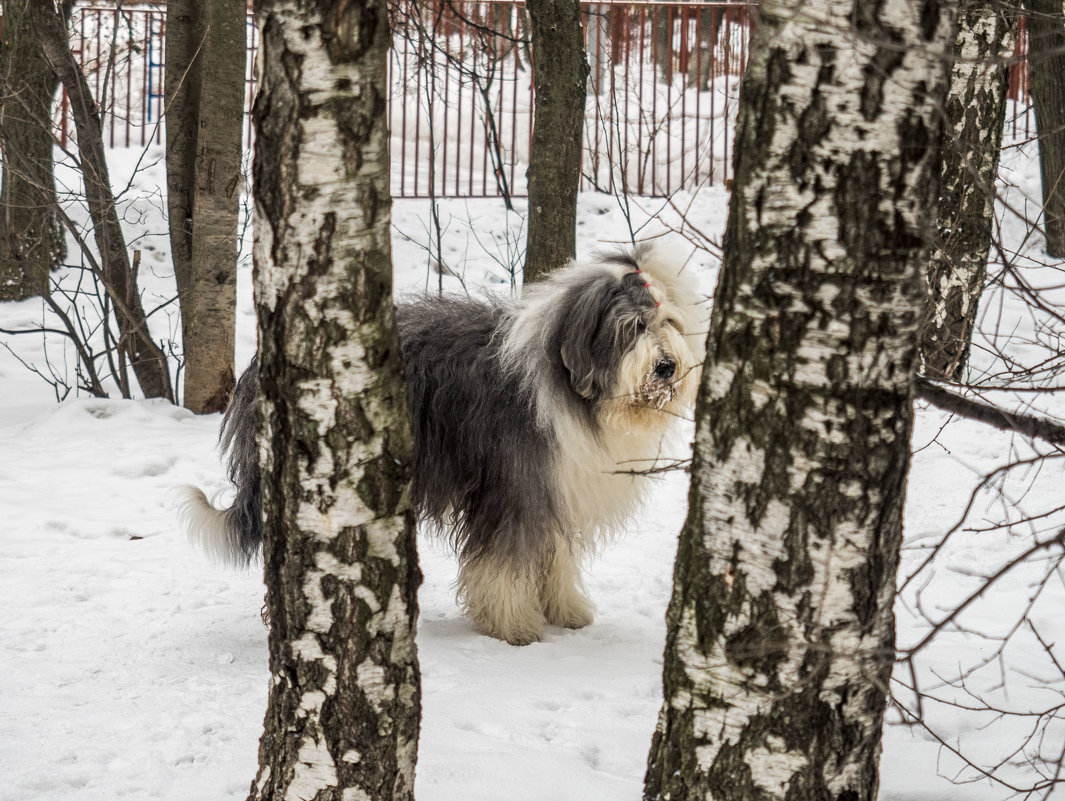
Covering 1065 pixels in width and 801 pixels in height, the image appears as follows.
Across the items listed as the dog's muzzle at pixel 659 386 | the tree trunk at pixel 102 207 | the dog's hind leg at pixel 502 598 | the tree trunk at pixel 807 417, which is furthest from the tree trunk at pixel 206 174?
the tree trunk at pixel 807 417

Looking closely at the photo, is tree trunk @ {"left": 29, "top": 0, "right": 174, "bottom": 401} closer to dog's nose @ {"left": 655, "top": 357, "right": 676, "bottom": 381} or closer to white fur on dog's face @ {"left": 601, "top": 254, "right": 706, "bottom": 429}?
white fur on dog's face @ {"left": 601, "top": 254, "right": 706, "bottom": 429}

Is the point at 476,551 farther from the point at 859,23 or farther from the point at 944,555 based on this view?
the point at 859,23

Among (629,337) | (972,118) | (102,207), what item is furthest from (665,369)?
(102,207)

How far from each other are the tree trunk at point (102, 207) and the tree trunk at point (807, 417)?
5.40 meters

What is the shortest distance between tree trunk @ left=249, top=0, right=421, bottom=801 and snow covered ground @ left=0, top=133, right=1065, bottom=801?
0.64m

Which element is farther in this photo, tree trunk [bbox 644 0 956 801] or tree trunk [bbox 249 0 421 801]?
tree trunk [bbox 249 0 421 801]

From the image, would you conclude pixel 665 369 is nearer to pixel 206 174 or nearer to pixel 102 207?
pixel 206 174

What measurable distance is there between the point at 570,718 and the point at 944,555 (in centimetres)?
233

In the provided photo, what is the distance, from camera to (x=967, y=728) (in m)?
3.12

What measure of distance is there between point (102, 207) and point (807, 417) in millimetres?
5723

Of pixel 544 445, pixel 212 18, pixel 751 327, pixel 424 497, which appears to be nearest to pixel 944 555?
pixel 544 445

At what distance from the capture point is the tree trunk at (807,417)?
1751mm

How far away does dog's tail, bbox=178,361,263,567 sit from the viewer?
3900mm

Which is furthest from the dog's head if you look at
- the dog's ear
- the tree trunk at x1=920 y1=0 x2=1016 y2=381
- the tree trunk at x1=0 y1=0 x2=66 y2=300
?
the tree trunk at x1=0 y1=0 x2=66 y2=300
